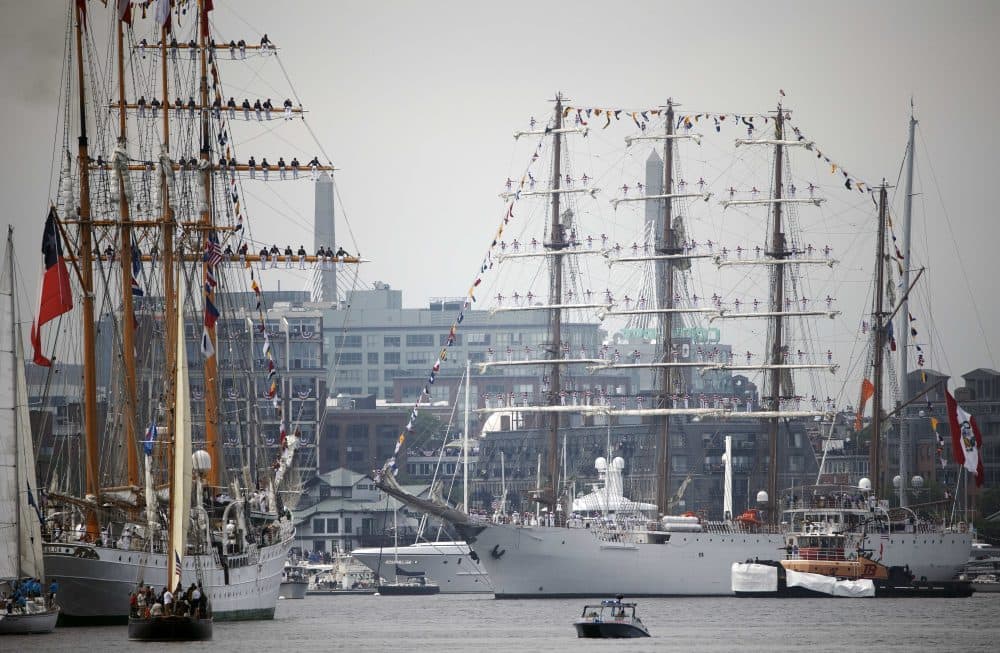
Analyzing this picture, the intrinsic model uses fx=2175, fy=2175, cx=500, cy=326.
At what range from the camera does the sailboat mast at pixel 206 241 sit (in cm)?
11819

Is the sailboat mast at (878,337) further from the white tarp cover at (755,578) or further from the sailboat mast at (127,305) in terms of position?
the sailboat mast at (127,305)

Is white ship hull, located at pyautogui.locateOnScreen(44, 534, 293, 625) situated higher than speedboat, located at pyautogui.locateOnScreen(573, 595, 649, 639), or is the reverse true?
white ship hull, located at pyautogui.locateOnScreen(44, 534, 293, 625)

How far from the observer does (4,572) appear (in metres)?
94.6

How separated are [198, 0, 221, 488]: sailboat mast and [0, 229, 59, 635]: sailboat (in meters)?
13.6

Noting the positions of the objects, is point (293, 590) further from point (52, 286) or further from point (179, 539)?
point (179, 539)

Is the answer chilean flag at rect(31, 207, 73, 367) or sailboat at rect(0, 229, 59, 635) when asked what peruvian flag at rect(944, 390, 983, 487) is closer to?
chilean flag at rect(31, 207, 73, 367)

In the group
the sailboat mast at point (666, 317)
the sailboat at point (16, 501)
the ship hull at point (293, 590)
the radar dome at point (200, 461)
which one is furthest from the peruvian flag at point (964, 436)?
the sailboat at point (16, 501)

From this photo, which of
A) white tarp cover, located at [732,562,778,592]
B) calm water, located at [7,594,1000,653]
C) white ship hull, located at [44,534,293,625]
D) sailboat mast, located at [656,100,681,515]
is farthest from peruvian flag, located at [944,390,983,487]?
white ship hull, located at [44,534,293,625]

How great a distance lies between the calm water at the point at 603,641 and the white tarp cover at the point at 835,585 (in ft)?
9.90

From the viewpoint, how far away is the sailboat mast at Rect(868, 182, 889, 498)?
161 meters

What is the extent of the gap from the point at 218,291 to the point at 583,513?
45.9 meters

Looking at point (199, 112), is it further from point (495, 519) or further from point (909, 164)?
point (909, 164)

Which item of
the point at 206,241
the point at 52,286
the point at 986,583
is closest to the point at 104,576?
the point at 52,286

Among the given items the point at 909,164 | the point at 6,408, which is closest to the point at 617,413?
the point at 909,164
